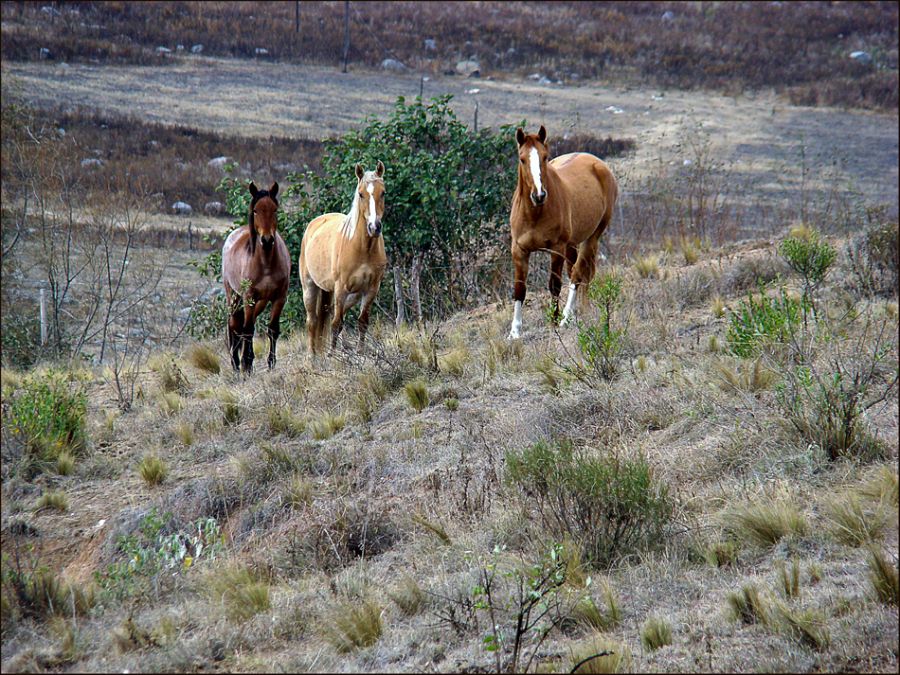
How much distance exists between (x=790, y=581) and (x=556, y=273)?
208 inches

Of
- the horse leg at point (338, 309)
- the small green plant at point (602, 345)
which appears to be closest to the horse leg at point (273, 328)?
the horse leg at point (338, 309)

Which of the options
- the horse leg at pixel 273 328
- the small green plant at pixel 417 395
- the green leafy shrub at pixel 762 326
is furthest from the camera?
the horse leg at pixel 273 328

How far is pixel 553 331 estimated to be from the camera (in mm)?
8242

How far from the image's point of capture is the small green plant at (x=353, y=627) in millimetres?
3779

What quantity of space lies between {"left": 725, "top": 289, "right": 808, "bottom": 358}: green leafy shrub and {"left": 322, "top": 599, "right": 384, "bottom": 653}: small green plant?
354cm

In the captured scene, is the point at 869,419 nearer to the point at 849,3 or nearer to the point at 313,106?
the point at 849,3

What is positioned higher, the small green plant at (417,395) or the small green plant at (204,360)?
the small green plant at (417,395)

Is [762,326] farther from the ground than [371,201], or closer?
closer

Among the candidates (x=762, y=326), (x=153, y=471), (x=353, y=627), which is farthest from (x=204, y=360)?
(x=353, y=627)

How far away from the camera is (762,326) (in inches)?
249

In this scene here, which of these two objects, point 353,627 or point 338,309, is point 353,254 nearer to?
point 338,309

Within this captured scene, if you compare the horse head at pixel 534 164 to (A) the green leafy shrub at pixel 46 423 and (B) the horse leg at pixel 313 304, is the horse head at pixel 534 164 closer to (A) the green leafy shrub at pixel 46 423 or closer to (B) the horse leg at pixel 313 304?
(B) the horse leg at pixel 313 304

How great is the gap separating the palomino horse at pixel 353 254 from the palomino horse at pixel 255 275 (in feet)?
1.45

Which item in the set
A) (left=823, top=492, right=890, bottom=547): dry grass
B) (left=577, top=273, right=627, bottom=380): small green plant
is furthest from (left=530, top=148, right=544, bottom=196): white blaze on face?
(left=823, top=492, right=890, bottom=547): dry grass
